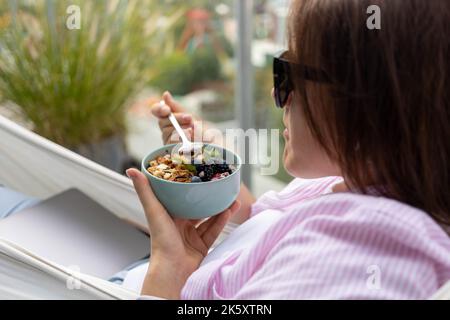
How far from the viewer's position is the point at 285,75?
69cm

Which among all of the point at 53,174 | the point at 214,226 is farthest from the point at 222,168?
the point at 53,174

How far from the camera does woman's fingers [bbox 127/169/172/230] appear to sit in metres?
0.75

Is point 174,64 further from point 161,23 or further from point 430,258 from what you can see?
point 430,258

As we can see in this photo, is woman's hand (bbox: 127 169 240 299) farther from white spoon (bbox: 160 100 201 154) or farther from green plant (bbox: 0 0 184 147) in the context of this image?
green plant (bbox: 0 0 184 147)

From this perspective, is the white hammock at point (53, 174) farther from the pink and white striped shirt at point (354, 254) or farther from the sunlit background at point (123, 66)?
the sunlit background at point (123, 66)

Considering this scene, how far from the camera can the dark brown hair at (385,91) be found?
0.59 m

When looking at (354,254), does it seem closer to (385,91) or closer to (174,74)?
(385,91)

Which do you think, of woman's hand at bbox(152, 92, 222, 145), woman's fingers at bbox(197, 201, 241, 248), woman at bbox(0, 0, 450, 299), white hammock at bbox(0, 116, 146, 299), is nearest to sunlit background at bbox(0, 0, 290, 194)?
white hammock at bbox(0, 116, 146, 299)

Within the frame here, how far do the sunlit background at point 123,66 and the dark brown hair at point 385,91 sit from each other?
1173 millimetres

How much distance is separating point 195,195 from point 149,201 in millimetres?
68

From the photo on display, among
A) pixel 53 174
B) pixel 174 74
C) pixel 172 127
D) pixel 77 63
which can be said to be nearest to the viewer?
pixel 172 127

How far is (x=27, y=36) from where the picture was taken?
1.75 metres

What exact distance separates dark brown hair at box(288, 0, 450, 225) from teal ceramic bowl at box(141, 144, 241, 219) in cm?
16

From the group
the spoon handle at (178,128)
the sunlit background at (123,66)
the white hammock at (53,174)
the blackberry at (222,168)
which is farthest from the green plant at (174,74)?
the blackberry at (222,168)
